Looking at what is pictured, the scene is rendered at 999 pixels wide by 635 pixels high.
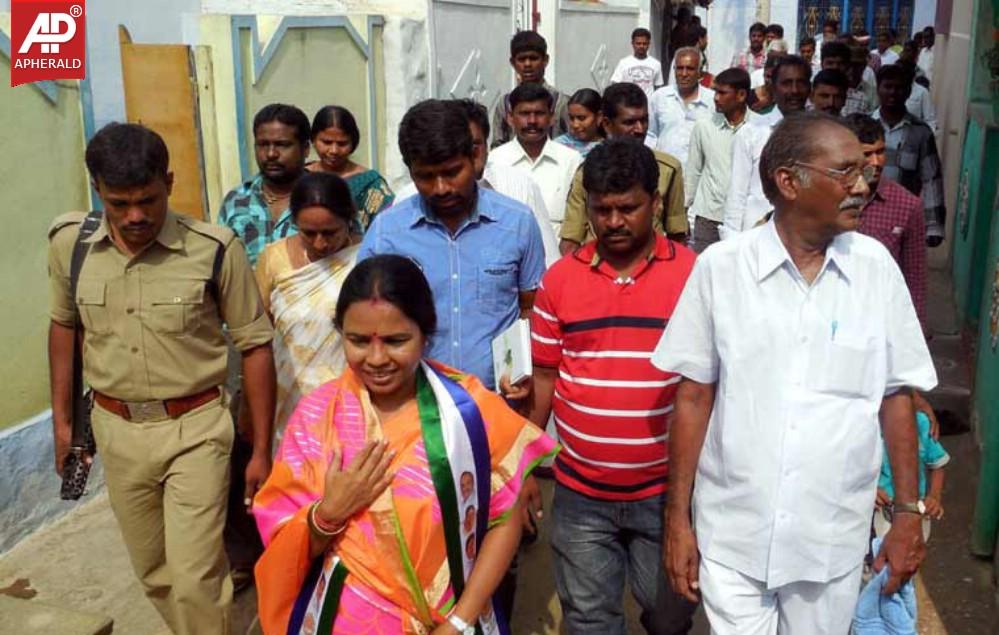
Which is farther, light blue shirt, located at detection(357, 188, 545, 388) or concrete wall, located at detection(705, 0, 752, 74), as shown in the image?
concrete wall, located at detection(705, 0, 752, 74)

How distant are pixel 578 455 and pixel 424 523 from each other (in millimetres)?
784

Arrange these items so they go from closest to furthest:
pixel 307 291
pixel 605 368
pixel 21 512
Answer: pixel 605 368 < pixel 307 291 < pixel 21 512

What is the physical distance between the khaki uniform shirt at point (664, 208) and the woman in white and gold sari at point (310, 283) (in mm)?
1340

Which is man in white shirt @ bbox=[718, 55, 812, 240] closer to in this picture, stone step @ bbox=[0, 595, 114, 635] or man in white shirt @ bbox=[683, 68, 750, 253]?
man in white shirt @ bbox=[683, 68, 750, 253]

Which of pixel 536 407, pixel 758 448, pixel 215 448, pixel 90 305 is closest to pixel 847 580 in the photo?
pixel 758 448

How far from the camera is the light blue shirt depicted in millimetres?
3123

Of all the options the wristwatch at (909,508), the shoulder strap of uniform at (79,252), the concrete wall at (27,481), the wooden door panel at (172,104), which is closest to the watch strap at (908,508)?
the wristwatch at (909,508)

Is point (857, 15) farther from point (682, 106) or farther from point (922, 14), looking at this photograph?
point (682, 106)

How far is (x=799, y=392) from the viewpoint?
220cm

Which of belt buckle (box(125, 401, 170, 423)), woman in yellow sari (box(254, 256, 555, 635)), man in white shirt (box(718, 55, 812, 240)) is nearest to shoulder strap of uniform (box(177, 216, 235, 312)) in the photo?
belt buckle (box(125, 401, 170, 423))

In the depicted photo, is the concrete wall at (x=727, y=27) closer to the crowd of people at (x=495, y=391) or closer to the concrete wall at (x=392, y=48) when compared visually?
the concrete wall at (x=392, y=48)

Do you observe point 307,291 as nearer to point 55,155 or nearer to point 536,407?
point 536,407

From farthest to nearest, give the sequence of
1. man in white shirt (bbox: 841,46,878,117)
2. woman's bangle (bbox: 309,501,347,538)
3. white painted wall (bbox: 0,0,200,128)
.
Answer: man in white shirt (bbox: 841,46,878,117) < white painted wall (bbox: 0,0,200,128) < woman's bangle (bbox: 309,501,347,538)

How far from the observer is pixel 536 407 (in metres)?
2.92
